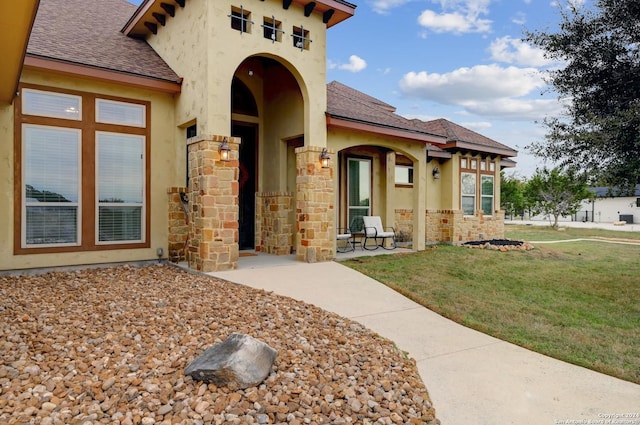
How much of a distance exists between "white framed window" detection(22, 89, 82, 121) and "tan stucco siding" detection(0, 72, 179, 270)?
0.55 ft

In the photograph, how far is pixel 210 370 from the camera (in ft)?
9.40

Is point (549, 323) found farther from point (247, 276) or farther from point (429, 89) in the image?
point (429, 89)

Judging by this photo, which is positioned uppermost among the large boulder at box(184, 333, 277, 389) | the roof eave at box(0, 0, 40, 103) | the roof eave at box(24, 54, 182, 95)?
the roof eave at box(24, 54, 182, 95)

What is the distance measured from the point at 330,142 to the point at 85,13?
6.88 meters

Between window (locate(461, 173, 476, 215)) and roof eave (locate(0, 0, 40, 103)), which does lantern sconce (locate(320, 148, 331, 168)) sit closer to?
roof eave (locate(0, 0, 40, 103))

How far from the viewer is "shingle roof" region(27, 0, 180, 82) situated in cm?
706

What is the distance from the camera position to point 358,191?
11641 millimetres

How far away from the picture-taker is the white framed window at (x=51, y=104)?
667cm

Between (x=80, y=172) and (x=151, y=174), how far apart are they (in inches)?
48.2

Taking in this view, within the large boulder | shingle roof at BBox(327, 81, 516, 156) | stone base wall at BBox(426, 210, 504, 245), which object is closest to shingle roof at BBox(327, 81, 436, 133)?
shingle roof at BBox(327, 81, 516, 156)

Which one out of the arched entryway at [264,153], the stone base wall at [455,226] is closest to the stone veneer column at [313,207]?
the arched entryway at [264,153]

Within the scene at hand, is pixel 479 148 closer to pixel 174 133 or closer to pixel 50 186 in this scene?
pixel 174 133

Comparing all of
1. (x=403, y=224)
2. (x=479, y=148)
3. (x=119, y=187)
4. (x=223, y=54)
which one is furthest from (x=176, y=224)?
(x=479, y=148)

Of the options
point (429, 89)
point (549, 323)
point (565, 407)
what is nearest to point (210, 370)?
point (565, 407)
